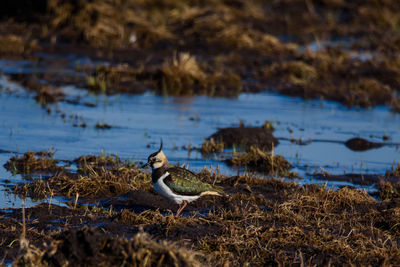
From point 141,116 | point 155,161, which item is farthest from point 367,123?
point 155,161

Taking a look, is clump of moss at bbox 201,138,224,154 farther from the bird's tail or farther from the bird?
the bird

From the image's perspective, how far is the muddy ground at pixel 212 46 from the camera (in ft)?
61.5

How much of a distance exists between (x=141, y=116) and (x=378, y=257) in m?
9.10

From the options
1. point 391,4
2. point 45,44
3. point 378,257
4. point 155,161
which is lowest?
point 378,257

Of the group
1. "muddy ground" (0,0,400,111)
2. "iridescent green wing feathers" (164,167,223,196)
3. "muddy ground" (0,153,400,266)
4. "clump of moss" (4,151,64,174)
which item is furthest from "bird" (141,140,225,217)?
"muddy ground" (0,0,400,111)

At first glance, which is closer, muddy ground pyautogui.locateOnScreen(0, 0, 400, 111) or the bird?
the bird

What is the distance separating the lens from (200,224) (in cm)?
772

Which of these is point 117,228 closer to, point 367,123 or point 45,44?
point 367,123

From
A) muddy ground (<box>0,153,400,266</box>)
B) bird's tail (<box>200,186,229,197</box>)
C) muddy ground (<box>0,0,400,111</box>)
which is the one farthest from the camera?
muddy ground (<box>0,0,400,111</box>)

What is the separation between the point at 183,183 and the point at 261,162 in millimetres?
3554

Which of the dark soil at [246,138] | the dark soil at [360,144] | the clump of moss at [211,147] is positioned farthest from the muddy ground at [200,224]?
the dark soil at [360,144]

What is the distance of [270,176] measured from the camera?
10.9m

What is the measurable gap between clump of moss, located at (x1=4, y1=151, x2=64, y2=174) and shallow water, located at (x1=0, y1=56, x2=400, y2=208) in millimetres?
298

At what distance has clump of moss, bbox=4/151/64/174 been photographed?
10.4 m
